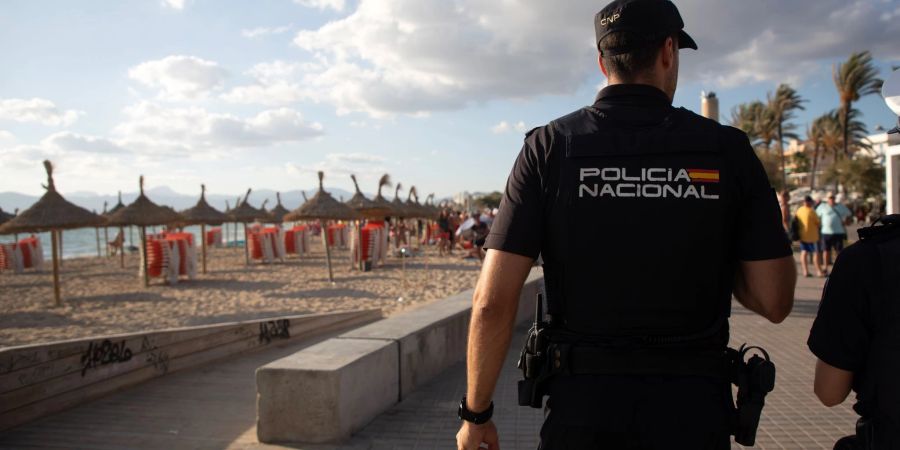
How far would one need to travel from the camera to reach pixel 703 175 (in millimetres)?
1635

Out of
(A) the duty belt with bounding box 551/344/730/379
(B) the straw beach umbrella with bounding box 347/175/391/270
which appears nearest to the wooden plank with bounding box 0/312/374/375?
(A) the duty belt with bounding box 551/344/730/379

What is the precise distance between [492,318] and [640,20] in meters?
0.94

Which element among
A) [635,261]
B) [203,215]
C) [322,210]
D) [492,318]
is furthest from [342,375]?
[203,215]

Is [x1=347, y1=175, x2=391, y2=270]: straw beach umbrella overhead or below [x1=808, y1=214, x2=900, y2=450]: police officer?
overhead

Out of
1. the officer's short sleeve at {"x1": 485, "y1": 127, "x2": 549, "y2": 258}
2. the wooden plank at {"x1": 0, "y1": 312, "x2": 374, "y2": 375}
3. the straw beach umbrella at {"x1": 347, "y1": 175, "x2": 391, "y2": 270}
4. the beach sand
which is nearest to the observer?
the officer's short sleeve at {"x1": 485, "y1": 127, "x2": 549, "y2": 258}

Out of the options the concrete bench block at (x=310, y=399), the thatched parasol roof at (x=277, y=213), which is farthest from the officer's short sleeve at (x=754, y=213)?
the thatched parasol roof at (x=277, y=213)

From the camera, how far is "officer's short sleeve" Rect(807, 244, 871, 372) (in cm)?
161

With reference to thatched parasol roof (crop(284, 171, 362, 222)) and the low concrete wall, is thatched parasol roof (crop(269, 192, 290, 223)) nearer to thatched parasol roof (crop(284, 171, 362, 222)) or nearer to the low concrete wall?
thatched parasol roof (crop(284, 171, 362, 222))

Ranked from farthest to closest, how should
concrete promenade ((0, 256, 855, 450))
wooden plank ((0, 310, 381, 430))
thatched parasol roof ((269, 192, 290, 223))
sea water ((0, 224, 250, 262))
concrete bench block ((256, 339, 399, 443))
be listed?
1. sea water ((0, 224, 250, 262))
2. thatched parasol roof ((269, 192, 290, 223))
3. wooden plank ((0, 310, 381, 430))
4. concrete promenade ((0, 256, 855, 450))
5. concrete bench block ((256, 339, 399, 443))

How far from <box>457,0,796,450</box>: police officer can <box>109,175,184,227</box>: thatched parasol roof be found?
18.9m

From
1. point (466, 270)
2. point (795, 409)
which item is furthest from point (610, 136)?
point (466, 270)

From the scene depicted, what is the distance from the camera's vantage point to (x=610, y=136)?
1.70 meters

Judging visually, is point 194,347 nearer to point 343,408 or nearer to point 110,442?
point 110,442

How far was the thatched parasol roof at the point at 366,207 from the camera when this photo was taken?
24.0 meters
